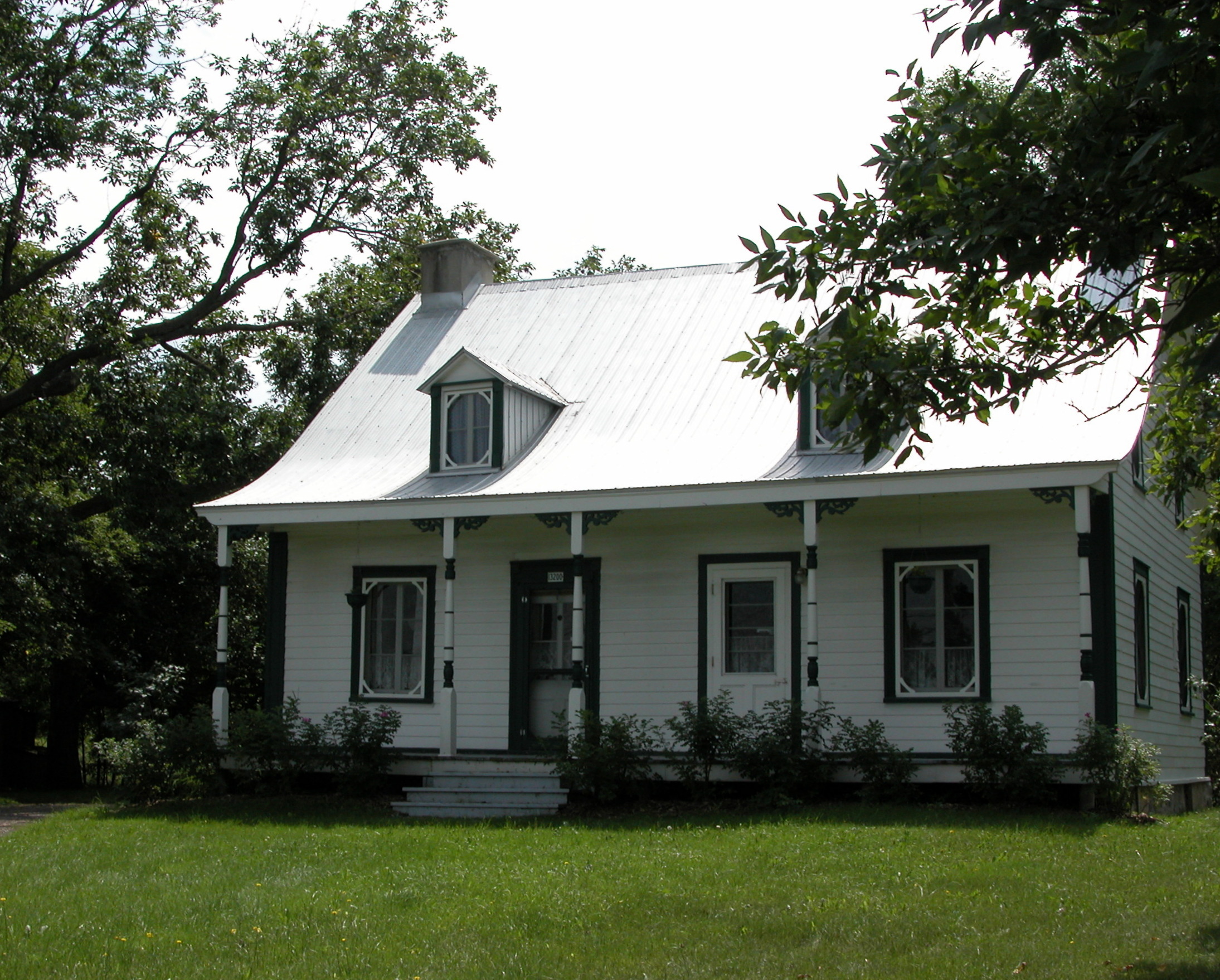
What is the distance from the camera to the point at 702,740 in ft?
47.9

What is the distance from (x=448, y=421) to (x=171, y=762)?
526 cm

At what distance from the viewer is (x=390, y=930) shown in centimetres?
856

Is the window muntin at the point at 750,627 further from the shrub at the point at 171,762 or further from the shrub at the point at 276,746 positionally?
the shrub at the point at 171,762

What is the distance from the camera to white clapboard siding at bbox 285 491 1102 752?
1493cm

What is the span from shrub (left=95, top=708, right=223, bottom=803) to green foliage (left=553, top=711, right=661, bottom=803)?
444cm

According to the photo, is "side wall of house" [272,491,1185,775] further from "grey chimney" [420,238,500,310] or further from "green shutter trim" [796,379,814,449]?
"grey chimney" [420,238,500,310]

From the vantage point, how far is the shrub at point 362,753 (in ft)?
51.6

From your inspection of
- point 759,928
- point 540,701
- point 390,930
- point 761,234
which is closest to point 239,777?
point 540,701

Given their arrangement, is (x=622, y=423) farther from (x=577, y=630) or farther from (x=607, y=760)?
(x=607, y=760)

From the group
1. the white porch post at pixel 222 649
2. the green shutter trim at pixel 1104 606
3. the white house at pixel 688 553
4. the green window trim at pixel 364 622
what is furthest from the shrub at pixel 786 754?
the white porch post at pixel 222 649

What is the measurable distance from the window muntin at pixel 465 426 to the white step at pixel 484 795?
4.08 m

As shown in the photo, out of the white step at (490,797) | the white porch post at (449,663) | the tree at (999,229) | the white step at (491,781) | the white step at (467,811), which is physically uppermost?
the tree at (999,229)

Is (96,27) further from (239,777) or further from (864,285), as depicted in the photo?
(864,285)

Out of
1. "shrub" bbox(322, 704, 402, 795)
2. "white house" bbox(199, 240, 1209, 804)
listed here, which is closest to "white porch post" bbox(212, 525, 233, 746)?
"white house" bbox(199, 240, 1209, 804)
